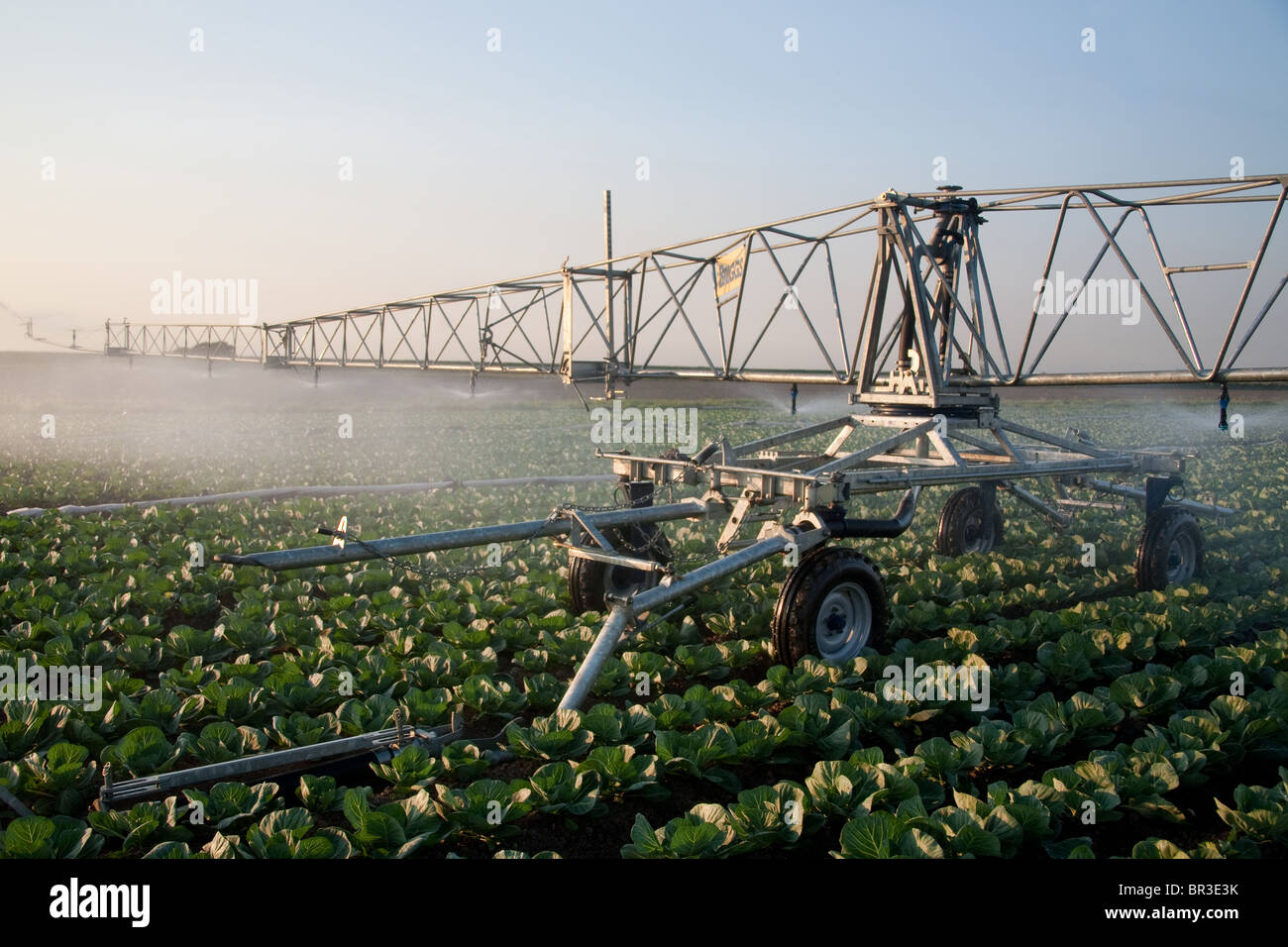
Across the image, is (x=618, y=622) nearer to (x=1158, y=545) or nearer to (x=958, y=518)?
(x=1158, y=545)

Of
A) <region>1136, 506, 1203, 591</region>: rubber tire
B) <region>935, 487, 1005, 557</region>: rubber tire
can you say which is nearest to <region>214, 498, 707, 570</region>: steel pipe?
<region>935, 487, 1005, 557</region>: rubber tire

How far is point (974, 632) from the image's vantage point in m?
6.07

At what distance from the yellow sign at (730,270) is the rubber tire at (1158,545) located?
15.8ft

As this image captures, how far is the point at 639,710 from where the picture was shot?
15.2 feet

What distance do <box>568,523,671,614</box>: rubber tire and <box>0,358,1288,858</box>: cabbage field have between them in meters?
0.19

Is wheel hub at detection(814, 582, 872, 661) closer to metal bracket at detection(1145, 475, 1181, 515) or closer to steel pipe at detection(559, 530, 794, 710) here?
steel pipe at detection(559, 530, 794, 710)

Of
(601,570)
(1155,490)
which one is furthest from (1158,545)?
(601,570)

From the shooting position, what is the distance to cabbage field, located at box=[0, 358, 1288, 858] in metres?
3.56

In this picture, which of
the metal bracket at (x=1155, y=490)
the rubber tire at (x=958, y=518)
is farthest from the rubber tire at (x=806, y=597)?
the rubber tire at (x=958, y=518)

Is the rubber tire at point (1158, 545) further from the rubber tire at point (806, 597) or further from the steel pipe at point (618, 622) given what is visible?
the steel pipe at point (618, 622)

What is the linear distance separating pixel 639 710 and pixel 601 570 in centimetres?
244
